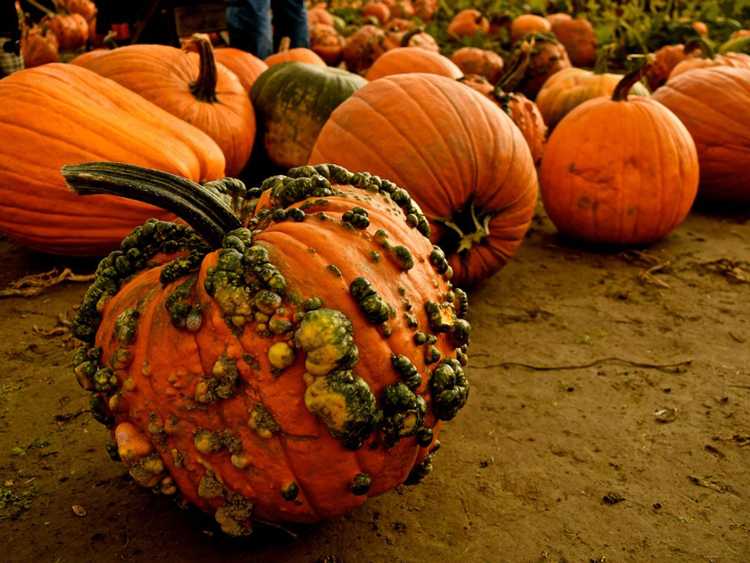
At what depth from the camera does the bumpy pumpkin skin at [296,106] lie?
14.6 ft

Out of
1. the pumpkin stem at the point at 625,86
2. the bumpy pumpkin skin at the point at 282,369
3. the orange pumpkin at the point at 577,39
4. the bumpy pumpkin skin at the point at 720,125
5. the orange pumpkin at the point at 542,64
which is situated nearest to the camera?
the bumpy pumpkin skin at the point at 282,369

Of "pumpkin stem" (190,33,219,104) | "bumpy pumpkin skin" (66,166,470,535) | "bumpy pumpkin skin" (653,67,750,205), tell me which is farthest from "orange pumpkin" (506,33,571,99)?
"bumpy pumpkin skin" (66,166,470,535)

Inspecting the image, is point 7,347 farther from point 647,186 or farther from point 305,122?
point 647,186

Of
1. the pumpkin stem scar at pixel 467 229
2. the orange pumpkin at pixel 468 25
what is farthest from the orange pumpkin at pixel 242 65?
the orange pumpkin at pixel 468 25

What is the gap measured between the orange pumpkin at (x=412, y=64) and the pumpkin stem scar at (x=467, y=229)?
219 cm

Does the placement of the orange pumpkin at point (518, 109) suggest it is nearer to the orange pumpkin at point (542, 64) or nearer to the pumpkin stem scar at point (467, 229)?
the pumpkin stem scar at point (467, 229)

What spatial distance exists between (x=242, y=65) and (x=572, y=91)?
264 centimetres

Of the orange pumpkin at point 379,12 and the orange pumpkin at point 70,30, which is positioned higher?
the orange pumpkin at point 379,12

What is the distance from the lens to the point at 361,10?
41.9ft

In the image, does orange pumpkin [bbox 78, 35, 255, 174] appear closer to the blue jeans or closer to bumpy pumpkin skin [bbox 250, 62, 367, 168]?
bumpy pumpkin skin [bbox 250, 62, 367, 168]

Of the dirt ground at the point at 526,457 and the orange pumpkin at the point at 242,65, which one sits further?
the orange pumpkin at the point at 242,65

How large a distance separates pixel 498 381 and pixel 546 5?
10.6 meters

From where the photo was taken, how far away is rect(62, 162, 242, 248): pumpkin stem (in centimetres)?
158

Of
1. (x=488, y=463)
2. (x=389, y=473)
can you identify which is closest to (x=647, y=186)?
(x=488, y=463)
